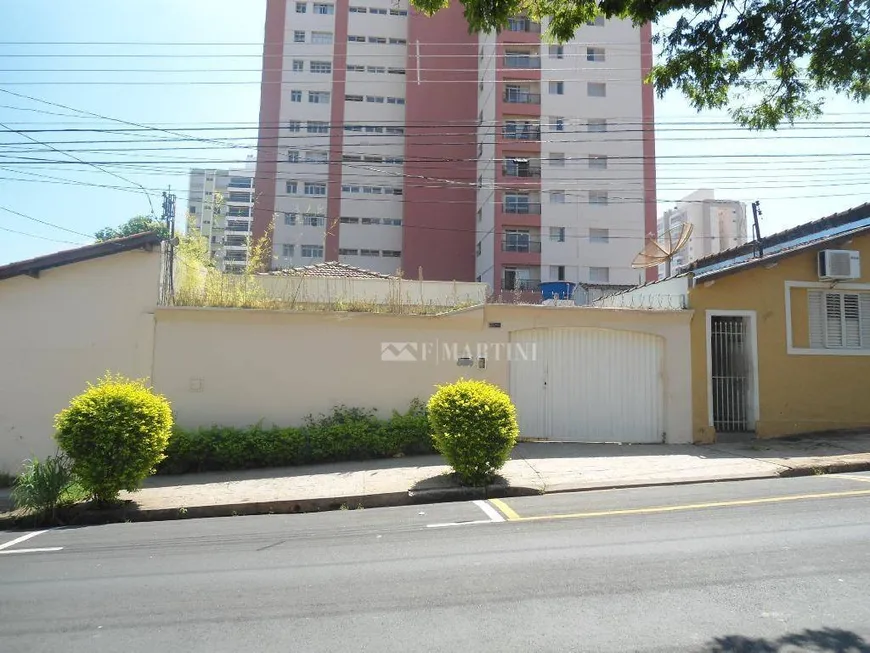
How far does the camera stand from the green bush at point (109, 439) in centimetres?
752

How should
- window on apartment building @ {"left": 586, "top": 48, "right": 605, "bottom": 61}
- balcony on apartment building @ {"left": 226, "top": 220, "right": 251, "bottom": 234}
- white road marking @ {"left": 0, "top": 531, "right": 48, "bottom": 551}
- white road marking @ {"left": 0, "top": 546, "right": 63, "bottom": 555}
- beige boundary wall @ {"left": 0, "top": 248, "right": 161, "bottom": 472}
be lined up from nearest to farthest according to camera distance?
1. white road marking @ {"left": 0, "top": 546, "right": 63, "bottom": 555}
2. white road marking @ {"left": 0, "top": 531, "right": 48, "bottom": 551}
3. beige boundary wall @ {"left": 0, "top": 248, "right": 161, "bottom": 472}
4. window on apartment building @ {"left": 586, "top": 48, "right": 605, "bottom": 61}
5. balcony on apartment building @ {"left": 226, "top": 220, "right": 251, "bottom": 234}

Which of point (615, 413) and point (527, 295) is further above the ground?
point (527, 295)

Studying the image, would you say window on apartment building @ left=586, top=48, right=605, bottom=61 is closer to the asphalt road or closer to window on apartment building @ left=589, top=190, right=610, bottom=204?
window on apartment building @ left=589, top=190, right=610, bottom=204

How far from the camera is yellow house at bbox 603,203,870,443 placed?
11.7 metres

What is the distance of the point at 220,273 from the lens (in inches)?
467

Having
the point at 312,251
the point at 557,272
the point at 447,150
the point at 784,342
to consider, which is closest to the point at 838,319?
the point at 784,342

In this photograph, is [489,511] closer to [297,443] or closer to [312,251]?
[297,443]

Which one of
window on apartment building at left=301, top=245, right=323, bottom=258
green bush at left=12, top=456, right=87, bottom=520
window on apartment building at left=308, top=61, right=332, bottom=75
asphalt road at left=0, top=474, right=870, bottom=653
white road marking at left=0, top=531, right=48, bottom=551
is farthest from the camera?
window on apartment building at left=308, top=61, right=332, bottom=75

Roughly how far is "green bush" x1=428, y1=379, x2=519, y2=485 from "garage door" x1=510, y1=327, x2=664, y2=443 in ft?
10.0

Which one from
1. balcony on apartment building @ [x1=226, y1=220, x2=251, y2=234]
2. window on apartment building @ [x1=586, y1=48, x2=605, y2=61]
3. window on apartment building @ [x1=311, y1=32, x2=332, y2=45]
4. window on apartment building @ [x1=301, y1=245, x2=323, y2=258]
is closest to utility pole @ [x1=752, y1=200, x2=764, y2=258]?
window on apartment building @ [x1=586, y1=48, x2=605, y2=61]

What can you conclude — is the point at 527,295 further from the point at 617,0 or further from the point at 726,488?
the point at 617,0

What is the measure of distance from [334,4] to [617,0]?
46.2m

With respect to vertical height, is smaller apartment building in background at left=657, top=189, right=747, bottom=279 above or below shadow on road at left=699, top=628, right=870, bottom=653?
above

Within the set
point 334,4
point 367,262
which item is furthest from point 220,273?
point 334,4
